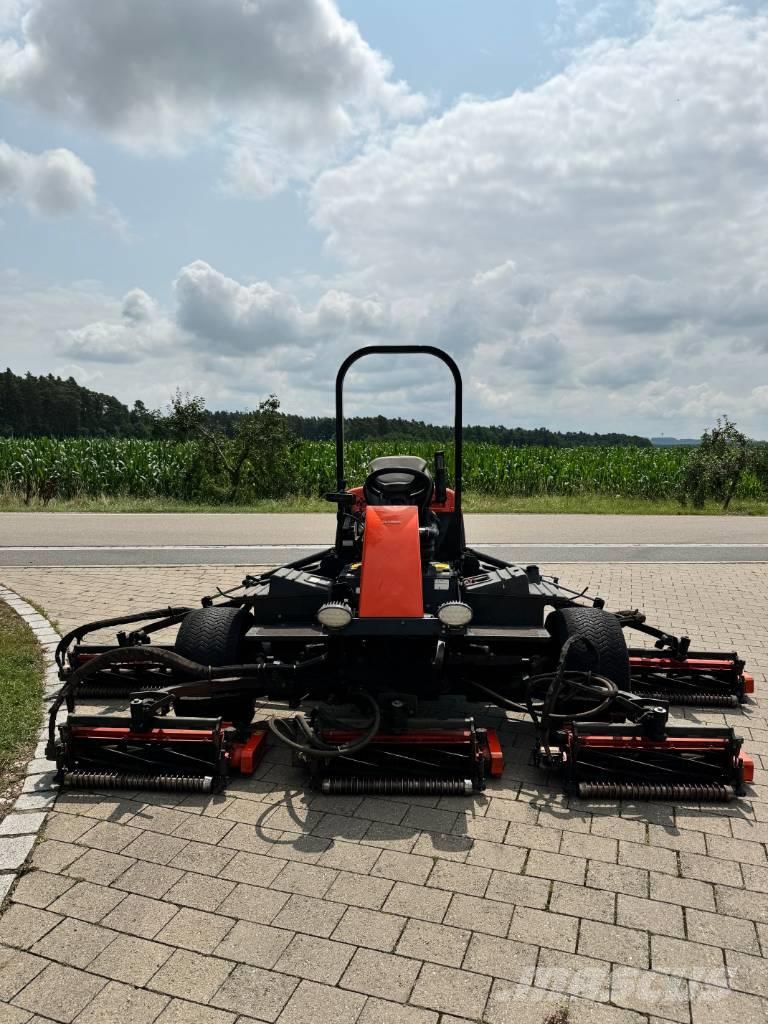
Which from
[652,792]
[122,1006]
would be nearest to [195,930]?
[122,1006]

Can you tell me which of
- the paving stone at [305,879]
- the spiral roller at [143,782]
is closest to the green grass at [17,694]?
the spiral roller at [143,782]

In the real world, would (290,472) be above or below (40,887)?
above

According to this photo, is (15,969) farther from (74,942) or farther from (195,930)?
(195,930)

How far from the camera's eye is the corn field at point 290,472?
19969 millimetres

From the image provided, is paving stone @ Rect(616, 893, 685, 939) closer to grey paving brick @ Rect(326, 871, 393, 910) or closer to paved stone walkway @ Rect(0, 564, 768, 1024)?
paved stone walkway @ Rect(0, 564, 768, 1024)

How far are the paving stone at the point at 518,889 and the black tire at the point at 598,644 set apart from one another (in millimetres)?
1529

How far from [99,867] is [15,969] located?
62 centimetres

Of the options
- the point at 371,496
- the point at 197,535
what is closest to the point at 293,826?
the point at 371,496

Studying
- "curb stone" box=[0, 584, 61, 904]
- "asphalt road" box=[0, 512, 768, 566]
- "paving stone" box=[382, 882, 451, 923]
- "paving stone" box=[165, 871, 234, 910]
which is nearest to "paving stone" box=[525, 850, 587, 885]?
"paving stone" box=[382, 882, 451, 923]

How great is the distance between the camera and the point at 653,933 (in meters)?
2.75

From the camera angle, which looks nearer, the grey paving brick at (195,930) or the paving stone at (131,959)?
the paving stone at (131,959)

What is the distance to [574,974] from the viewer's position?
253cm

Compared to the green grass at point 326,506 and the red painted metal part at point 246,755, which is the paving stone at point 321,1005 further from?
the green grass at point 326,506

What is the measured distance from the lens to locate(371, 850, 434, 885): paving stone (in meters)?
3.09
